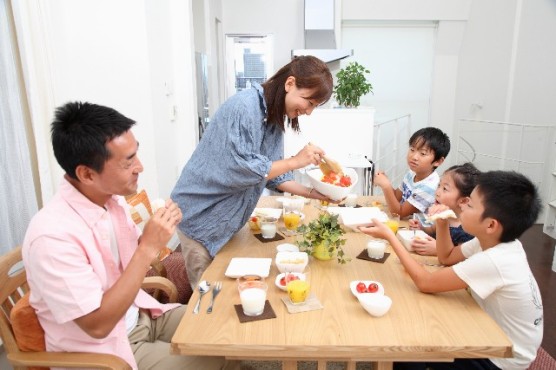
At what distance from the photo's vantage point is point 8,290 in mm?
1345

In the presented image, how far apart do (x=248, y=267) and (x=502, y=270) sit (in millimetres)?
895

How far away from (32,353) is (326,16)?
16.4 ft

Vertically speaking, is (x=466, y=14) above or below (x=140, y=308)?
above

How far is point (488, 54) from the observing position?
5.32 meters

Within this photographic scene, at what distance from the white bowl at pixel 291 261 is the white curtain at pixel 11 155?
3.73ft

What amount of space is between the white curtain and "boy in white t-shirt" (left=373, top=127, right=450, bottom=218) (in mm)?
1782

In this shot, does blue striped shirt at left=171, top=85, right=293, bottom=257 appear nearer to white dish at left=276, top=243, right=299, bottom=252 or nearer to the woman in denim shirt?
the woman in denim shirt

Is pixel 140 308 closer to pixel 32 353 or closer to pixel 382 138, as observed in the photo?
pixel 32 353

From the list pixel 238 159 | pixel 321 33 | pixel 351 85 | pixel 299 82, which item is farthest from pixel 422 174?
pixel 321 33

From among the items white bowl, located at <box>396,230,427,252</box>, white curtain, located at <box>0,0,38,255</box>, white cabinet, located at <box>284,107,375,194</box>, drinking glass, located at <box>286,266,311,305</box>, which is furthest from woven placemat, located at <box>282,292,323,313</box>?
white cabinet, located at <box>284,107,375,194</box>

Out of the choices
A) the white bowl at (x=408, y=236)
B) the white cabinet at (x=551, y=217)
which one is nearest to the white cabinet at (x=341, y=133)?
the white cabinet at (x=551, y=217)

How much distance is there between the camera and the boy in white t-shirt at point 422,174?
224 cm

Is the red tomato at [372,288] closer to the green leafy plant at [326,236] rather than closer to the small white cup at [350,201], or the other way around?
the green leafy plant at [326,236]

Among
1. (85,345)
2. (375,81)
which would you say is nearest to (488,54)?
(375,81)
